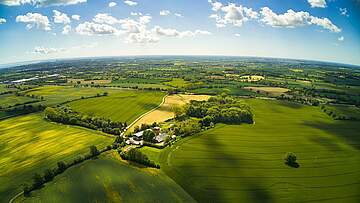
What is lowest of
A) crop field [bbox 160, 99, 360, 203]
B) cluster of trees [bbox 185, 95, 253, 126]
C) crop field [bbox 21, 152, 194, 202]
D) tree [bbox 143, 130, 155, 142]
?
crop field [bbox 21, 152, 194, 202]

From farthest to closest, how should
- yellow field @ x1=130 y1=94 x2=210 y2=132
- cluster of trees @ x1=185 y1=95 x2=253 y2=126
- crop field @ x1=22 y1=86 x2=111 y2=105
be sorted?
crop field @ x1=22 y1=86 x2=111 y2=105 → yellow field @ x1=130 y1=94 x2=210 y2=132 → cluster of trees @ x1=185 y1=95 x2=253 y2=126

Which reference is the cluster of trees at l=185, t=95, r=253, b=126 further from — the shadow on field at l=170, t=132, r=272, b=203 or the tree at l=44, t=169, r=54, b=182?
the tree at l=44, t=169, r=54, b=182

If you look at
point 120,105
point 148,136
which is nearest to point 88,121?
point 120,105

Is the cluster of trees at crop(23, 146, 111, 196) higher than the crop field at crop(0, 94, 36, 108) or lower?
lower

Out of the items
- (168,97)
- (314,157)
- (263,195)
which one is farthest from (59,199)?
(168,97)

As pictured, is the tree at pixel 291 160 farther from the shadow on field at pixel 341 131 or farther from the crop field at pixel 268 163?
the shadow on field at pixel 341 131

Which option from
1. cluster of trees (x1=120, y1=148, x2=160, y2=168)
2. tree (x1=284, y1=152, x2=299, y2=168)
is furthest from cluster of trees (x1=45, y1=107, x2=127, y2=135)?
tree (x1=284, y1=152, x2=299, y2=168)

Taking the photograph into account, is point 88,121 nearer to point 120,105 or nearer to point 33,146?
point 33,146

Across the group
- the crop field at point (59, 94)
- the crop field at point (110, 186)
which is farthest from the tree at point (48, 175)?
the crop field at point (59, 94)
